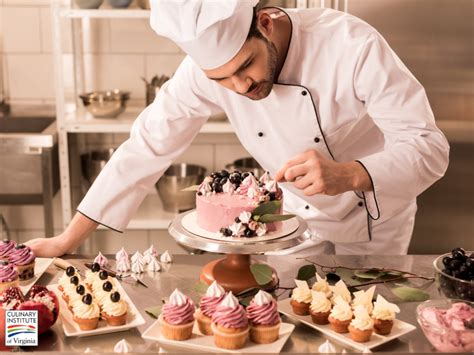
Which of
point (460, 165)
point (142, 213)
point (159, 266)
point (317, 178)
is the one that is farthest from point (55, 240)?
point (460, 165)

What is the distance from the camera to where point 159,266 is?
197cm

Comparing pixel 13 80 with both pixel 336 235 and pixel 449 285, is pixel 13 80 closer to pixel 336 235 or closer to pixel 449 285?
pixel 336 235

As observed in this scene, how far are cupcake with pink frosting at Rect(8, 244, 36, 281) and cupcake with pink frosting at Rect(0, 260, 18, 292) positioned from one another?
0.31 ft

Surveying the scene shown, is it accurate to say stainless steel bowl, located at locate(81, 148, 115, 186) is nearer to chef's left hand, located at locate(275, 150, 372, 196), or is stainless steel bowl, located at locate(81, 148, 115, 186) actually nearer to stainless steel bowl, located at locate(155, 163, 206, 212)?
stainless steel bowl, located at locate(155, 163, 206, 212)

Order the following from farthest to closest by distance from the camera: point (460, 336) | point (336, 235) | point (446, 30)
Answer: point (446, 30)
point (336, 235)
point (460, 336)

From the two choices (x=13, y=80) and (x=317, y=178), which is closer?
(x=317, y=178)

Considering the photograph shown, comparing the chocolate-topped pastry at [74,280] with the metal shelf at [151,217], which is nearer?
the chocolate-topped pastry at [74,280]

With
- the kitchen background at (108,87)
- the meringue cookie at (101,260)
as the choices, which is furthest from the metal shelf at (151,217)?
the meringue cookie at (101,260)

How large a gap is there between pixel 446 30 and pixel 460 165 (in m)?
0.60

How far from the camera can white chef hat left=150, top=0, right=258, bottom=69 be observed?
185 centimetres

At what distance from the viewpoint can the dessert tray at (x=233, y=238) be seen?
5.59 feet

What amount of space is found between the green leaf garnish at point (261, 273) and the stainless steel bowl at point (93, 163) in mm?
2080

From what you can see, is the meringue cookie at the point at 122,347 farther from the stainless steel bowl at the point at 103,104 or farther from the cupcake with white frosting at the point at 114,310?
the stainless steel bowl at the point at 103,104

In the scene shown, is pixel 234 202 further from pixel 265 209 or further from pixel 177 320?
pixel 177 320
